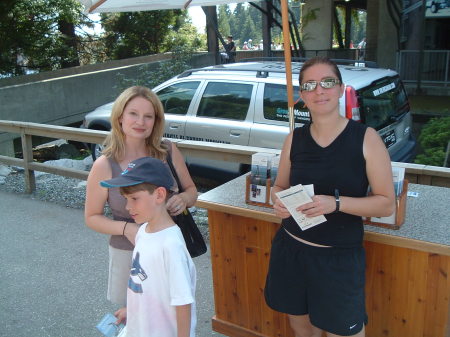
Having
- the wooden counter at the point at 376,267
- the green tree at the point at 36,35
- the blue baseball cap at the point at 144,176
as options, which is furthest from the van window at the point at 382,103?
the green tree at the point at 36,35

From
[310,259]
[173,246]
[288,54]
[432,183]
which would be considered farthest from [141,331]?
[432,183]

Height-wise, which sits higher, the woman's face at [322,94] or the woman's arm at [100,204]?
the woman's face at [322,94]

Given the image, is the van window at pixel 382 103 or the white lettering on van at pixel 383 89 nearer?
the van window at pixel 382 103

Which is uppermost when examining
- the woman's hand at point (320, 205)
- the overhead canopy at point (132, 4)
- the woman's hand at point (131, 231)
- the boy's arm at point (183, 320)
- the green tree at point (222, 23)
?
the green tree at point (222, 23)

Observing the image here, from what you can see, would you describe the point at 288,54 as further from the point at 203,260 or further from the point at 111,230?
the point at 203,260

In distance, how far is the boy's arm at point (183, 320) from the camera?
2.02m

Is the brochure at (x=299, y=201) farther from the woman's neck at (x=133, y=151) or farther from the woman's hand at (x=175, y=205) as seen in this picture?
the woman's neck at (x=133, y=151)

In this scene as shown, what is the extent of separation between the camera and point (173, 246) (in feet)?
6.64

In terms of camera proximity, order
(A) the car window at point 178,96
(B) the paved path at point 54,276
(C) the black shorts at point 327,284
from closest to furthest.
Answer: (C) the black shorts at point 327,284 → (B) the paved path at point 54,276 → (A) the car window at point 178,96

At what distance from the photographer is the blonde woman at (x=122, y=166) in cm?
245

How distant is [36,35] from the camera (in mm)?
18031

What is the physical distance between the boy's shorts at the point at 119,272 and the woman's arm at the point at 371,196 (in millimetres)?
973

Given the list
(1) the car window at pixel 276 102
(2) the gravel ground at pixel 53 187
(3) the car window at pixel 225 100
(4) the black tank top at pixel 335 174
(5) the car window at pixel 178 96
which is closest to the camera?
(4) the black tank top at pixel 335 174

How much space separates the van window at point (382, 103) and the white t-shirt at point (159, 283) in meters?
3.87
